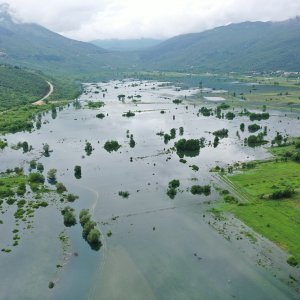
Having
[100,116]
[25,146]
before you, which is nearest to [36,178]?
[25,146]

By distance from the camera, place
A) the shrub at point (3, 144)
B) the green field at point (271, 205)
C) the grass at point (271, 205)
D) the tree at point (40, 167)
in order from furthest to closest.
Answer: the shrub at point (3, 144) → the tree at point (40, 167) → the green field at point (271, 205) → the grass at point (271, 205)

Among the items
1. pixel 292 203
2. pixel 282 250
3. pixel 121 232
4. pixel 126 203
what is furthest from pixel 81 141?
pixel 282 250

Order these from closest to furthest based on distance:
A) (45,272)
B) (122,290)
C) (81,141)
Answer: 1. (122,290)
2. (45,272)
3. (81,141)

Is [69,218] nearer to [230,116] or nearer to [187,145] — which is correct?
[187,145]

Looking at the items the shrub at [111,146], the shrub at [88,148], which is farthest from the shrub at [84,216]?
the shrub at [111,146]

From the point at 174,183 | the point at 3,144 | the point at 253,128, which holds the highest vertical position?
the point at 174,183

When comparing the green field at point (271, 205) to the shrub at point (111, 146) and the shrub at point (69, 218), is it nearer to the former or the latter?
the shrub at point (69, 218)

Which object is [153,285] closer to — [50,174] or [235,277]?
[235,277]

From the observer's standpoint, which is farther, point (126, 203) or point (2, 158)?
point (2, 158)
